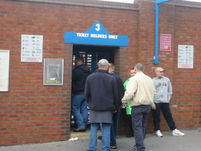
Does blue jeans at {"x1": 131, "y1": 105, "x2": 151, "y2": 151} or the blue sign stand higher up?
the blue sign

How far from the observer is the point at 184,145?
595 cm

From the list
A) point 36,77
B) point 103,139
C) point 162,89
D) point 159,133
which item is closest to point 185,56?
point 162,89

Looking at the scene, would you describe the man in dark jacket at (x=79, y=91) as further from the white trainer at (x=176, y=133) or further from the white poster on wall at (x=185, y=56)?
the white poster on wall at (x=185, y=56)

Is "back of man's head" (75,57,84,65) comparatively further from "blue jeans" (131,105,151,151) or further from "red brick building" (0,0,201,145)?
"blue jeans" (131,105,151,151)

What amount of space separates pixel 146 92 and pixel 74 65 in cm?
252

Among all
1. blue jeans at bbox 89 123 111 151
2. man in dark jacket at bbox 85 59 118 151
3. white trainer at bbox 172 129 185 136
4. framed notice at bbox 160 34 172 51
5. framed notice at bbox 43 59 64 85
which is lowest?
white trainer at bbox 172 129 185 136

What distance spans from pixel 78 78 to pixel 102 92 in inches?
67.5

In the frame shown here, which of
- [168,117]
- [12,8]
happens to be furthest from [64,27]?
[168,117]

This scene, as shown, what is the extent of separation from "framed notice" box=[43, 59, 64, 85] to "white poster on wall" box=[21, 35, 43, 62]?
230 millimetres

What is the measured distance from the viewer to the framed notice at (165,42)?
6.95 metres

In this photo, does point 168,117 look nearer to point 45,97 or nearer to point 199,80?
point 199,80

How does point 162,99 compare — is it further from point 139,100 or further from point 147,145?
point 139,100

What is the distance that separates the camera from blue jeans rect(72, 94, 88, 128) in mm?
6566

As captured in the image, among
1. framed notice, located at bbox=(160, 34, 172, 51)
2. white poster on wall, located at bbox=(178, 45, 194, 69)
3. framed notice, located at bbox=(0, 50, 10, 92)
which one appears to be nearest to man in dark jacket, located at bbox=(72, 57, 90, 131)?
framed notice, located at bbox=(0, 50, 10, 92)
